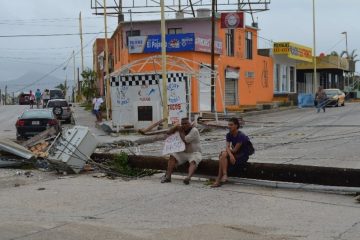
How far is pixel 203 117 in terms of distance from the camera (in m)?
30.6

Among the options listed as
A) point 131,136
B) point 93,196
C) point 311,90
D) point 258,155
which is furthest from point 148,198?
point 311,90

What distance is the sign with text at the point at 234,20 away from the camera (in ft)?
117

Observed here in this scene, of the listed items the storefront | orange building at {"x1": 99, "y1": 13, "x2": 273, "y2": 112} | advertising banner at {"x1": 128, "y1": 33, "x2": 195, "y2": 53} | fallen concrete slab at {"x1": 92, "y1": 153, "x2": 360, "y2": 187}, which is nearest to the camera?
fallen concrete slab at {"x1": 92, "y1": 153, "x2": 360, "y2": 187}

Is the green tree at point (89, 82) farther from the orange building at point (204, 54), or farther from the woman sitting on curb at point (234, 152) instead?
the woman sitting on curb at point (234, 152)

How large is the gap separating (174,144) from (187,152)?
33 centimetres

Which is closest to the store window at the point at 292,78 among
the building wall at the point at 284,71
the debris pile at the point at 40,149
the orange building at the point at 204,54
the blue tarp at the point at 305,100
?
the building wall at the point at 284,71

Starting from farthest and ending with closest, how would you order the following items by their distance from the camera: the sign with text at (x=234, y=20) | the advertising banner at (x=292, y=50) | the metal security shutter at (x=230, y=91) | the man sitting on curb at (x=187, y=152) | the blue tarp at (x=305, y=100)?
the blue tarp at (x=305, y=100) < the advertising banner at (x=292, y=50) < the metal security shutter at (x=230, y=91) < the sign with text at (x=234, y=20) < the man sitting on curb at (x=187, y=152)

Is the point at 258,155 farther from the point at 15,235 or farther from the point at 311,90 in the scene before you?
the point at 311,90

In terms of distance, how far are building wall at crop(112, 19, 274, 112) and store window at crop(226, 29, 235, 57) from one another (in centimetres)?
30

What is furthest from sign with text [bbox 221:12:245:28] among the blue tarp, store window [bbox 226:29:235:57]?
the blue tarp

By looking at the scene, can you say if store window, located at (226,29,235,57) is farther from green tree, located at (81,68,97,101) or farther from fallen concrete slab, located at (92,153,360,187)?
fallen concrete slab, located at (92,153,360,187)

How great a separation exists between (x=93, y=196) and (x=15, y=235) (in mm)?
3348

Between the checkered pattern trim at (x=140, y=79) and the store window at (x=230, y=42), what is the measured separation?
551 inches

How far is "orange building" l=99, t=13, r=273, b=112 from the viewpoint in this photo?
119ft
